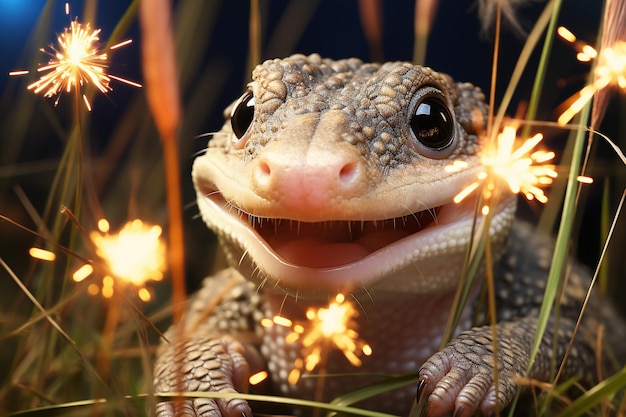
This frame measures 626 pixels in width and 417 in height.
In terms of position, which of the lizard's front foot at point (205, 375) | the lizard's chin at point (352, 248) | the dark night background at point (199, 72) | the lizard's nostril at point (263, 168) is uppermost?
the dark night background at point (199, 72)

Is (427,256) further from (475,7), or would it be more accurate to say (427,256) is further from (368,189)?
(475,7)

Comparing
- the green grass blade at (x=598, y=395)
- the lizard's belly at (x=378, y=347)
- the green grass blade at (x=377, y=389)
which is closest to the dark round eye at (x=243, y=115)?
the lizard's belly at (x=378, y=347)

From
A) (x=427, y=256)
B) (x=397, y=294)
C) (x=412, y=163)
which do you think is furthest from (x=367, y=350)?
(x=412, y=163)

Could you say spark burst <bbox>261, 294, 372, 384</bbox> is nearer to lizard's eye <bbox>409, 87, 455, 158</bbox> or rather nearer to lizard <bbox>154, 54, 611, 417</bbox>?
lizard <bbox>154, 54, 611, 417</bbox>

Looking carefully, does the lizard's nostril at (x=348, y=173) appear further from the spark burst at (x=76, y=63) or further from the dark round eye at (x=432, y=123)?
the spark burst at (x=76, y=63)

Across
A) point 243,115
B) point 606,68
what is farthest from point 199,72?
point 606,68

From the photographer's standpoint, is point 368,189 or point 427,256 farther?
point 427,256

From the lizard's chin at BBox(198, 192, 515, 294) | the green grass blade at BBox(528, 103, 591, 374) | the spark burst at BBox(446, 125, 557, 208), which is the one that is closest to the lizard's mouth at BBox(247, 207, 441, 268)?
the lizard's chin at BBox(198, 192, 515, 294)
